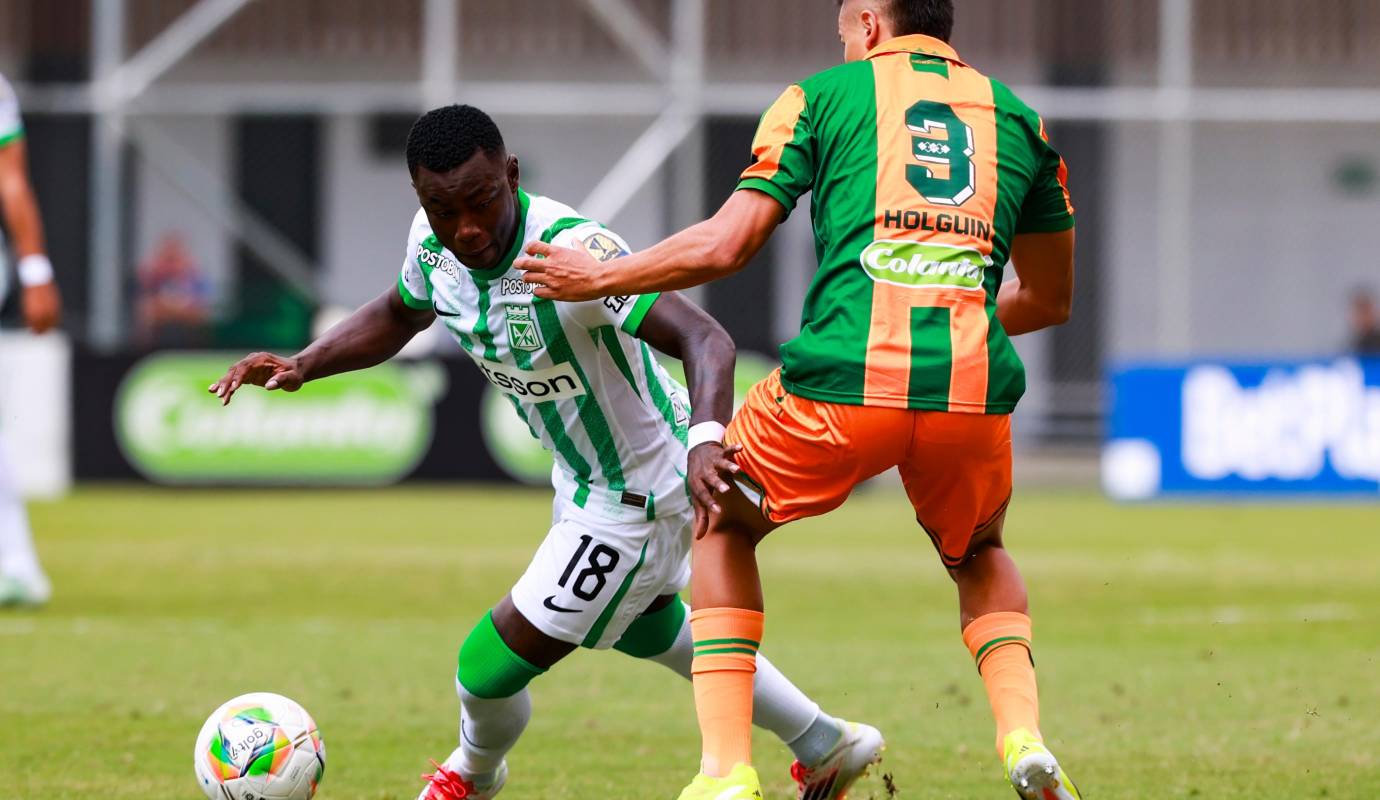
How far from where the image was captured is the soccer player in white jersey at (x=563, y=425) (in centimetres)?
464

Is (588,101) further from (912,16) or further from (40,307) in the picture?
(912,16)

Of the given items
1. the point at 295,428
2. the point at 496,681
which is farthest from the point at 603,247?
the point at 295,428

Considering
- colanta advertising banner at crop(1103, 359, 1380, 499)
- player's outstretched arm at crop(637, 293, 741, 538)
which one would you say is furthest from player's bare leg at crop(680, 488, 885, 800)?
colanta advertising banner at crop(1103, 359, 1380, 499)

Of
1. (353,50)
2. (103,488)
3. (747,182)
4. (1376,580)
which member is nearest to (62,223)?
(353,50)

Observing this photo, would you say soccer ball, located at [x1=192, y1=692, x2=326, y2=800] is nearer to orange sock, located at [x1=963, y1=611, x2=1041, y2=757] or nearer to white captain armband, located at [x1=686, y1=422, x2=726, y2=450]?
white captain armband, located at [x1=686, y1=422, x2=726, y2=450]

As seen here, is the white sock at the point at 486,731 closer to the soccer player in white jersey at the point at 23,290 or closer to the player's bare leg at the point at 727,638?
the player's bare leg at the point at 727,638

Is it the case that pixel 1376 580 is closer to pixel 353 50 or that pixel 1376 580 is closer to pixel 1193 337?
pixel 1193 337

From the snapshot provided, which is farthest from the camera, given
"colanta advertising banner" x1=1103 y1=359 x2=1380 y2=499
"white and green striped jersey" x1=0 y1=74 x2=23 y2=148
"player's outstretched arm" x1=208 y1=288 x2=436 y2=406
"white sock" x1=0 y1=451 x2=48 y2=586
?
"colanta advertising banner" x1=1103 y1=359 x2=1380 y2=499

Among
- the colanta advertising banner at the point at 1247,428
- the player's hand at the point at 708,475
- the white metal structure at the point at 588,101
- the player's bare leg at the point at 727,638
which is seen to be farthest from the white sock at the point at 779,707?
the white metal structure at the point at 588,101

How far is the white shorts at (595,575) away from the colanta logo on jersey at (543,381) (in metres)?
0.30

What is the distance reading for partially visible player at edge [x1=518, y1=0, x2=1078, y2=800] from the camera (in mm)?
4324

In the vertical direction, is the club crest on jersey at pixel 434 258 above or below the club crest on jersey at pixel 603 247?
below

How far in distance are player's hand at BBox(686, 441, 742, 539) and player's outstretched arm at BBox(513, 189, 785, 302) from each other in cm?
37

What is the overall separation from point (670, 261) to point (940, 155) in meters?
0.66
